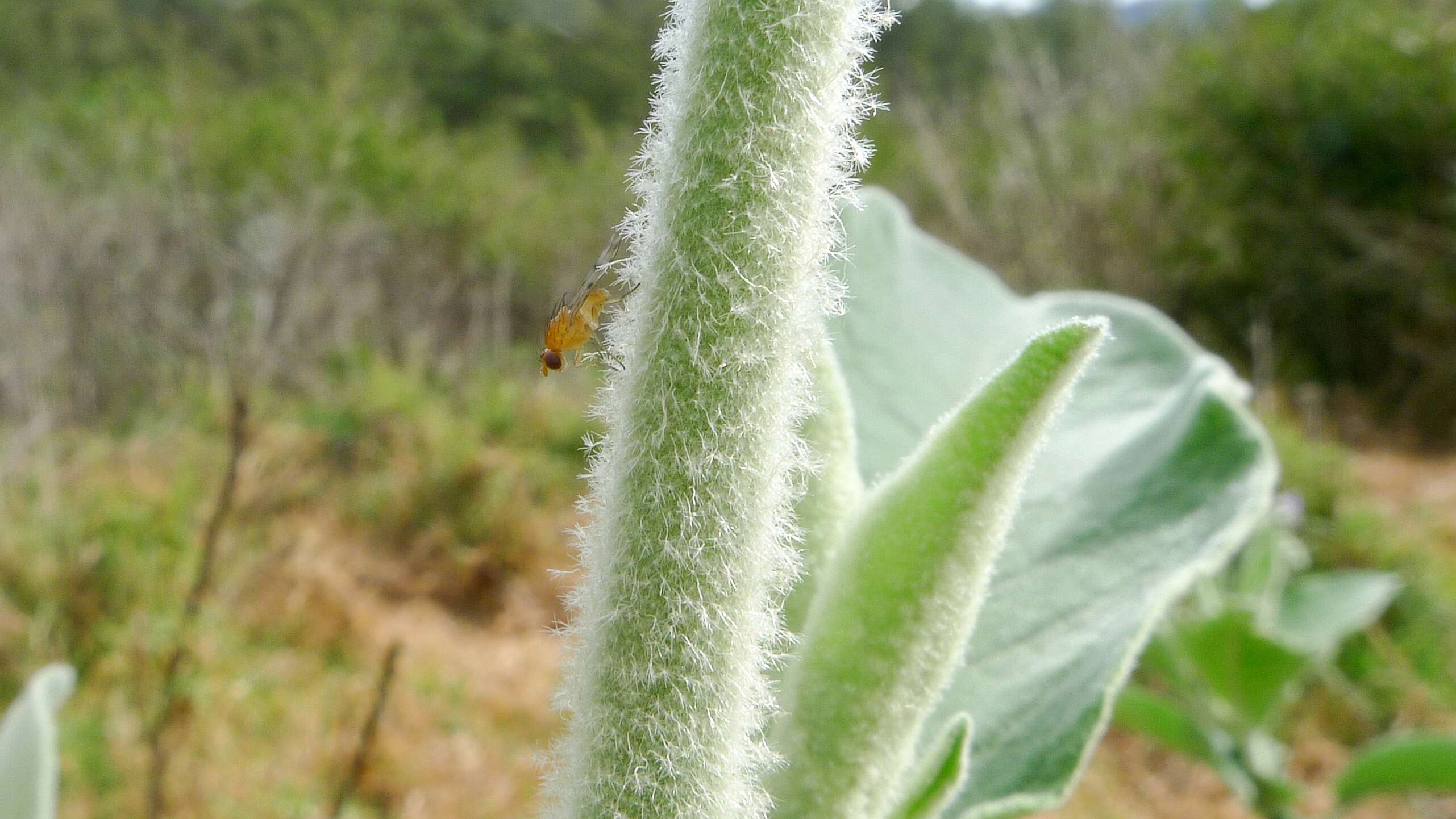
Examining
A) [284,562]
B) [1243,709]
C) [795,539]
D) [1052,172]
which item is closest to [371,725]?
[795,539]

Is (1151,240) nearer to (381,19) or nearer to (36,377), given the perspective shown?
(36,377)

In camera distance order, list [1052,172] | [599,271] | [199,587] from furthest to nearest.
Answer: [1052,172]
[199,587]
[599,271]

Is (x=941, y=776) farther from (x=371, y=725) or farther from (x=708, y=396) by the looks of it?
(x=371, y=725)

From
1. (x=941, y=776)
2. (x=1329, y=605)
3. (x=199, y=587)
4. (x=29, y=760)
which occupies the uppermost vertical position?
(x=941, y=776)

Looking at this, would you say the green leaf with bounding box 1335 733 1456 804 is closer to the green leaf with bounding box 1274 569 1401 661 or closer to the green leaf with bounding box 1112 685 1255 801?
the green leaf with bounding box 1112 685 1255 801

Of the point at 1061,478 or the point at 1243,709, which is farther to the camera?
the point at 1243,709

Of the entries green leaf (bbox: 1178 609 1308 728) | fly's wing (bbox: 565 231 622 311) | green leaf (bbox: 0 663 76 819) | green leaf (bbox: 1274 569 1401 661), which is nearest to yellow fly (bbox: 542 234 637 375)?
fly's wing (bbox: 565 231 622 311)

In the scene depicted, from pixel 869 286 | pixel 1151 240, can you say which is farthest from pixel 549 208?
pixel 869 286
